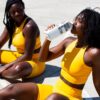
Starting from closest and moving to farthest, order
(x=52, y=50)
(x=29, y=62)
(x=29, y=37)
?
(x=52, y=50), (x=29, y=37), (x=29, y=62)

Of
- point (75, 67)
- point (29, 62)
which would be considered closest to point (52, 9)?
point (29, 62)

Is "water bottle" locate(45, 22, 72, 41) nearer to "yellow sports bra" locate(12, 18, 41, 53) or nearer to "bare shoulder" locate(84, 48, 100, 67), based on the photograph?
"bare shoulder" locate(84, 48, 100, 67)

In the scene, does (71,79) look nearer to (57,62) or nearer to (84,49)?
(84,49)

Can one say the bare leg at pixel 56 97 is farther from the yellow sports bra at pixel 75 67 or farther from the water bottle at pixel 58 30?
the water bottle at pixel 58 30

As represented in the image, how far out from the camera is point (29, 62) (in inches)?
192

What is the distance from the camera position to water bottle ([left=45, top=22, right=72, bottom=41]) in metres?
3.56

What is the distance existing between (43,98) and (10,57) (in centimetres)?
161

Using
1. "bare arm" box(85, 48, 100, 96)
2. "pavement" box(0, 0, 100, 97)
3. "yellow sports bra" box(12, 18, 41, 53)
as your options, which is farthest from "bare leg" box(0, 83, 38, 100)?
"pavement" box(0, 0, 100, 97)

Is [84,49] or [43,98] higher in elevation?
[84,49]

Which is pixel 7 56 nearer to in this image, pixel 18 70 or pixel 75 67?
pixel 18 70

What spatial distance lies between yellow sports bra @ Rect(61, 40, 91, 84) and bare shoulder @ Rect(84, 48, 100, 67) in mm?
81

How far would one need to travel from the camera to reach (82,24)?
3.51m

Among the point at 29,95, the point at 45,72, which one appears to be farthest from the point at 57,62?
the point at 29,95

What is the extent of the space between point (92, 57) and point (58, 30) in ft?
1.46
